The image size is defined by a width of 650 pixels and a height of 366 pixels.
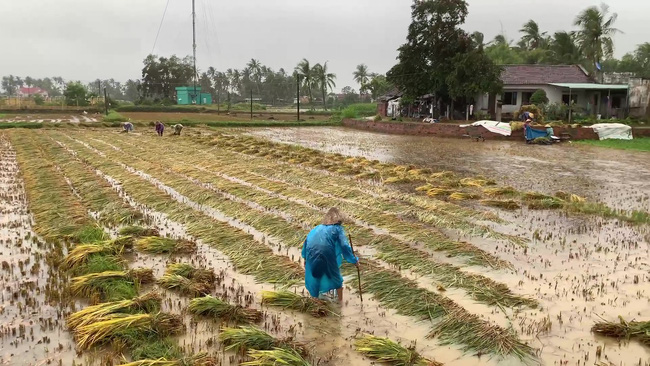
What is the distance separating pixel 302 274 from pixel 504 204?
508 centimetres

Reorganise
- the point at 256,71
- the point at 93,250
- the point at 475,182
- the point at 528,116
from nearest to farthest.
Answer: the point at 93,250 < the point at 475,182 < the point at 528,116 < the point at 256,71

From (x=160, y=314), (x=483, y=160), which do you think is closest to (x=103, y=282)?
(x=160, y=314)

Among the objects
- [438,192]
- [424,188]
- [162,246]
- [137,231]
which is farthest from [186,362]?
[424,188]

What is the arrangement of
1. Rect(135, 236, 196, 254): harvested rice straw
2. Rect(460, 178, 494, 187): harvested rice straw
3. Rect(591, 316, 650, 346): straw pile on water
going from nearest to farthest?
Rect(591, 316, 650, 346): straw pile on water < Rect(135, 236, 196, 254): harvested rice straw < Rect(460, 178, 494, 187): harvested rice straw

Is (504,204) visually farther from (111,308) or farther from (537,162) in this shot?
(537,162)

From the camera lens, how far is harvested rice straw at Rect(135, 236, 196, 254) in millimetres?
6258

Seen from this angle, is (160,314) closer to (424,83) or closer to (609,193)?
(609,193)

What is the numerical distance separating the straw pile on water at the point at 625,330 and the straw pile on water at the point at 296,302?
2.33 m

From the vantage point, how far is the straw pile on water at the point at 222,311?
4344 mm

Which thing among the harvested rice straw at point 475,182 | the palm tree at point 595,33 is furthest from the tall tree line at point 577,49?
the harvested rice straw at point 475,182

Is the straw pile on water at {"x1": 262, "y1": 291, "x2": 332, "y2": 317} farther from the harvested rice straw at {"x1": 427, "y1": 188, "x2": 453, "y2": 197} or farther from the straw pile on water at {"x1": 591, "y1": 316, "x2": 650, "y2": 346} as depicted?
the harvested rice straw at {"x1": 427, "y1": 188, "x2": 453, "y2": 197}

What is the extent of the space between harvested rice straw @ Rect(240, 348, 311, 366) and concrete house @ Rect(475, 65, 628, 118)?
27691 mm

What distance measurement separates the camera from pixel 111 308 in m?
4.29

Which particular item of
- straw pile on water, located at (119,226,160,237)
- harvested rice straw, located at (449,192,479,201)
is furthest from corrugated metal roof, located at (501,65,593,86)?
straw pile on water, located at (119,226,160,237)
